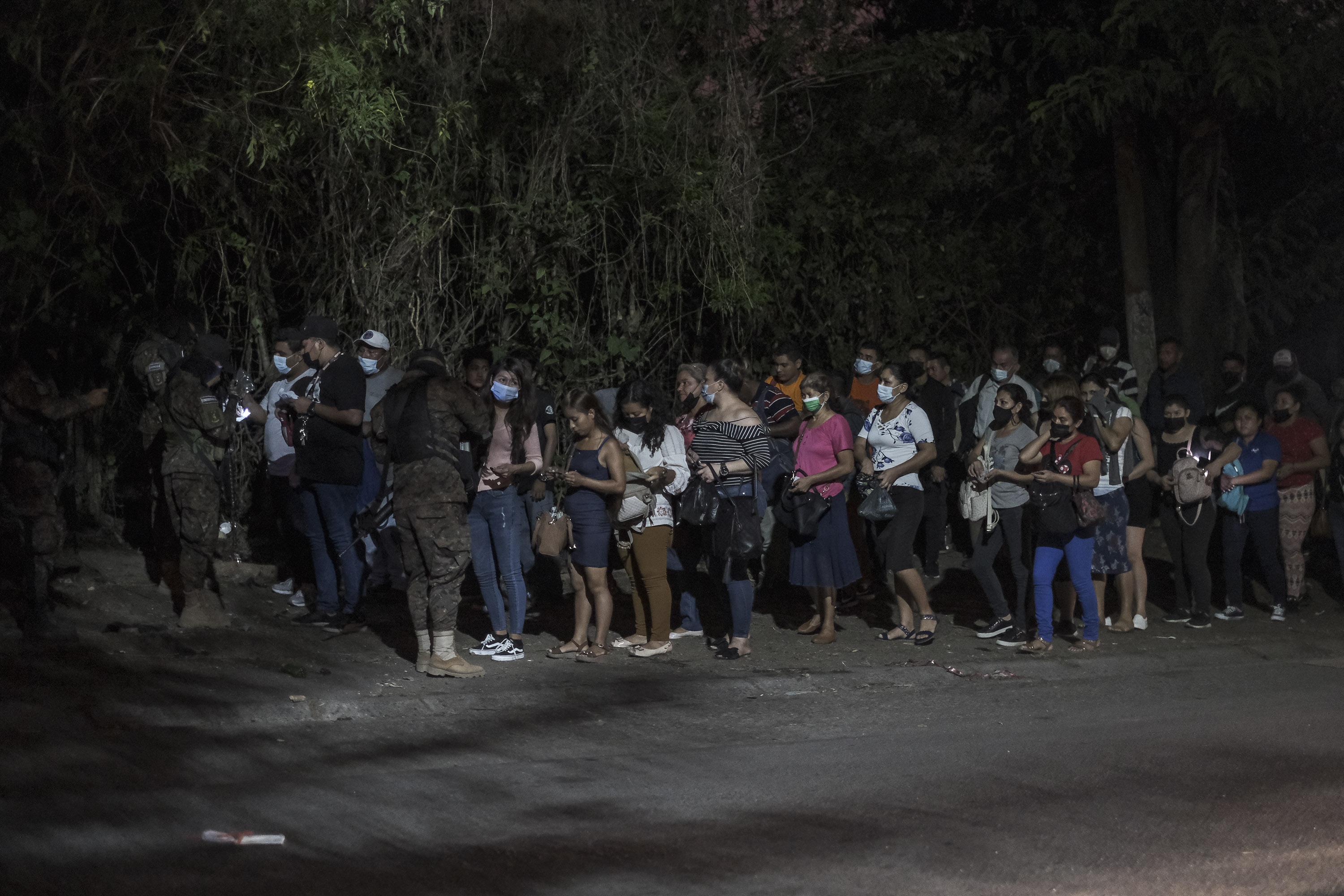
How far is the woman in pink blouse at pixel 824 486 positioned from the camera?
34.6 feet

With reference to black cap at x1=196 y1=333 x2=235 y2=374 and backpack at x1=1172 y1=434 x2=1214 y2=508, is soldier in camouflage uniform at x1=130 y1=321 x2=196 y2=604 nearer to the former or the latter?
black cap at x1=196 y1=333 x2=235 y2=374

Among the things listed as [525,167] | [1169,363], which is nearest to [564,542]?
[525,167]

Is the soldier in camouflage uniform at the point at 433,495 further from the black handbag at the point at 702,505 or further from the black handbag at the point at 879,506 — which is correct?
the black handbag at the point at 879,506

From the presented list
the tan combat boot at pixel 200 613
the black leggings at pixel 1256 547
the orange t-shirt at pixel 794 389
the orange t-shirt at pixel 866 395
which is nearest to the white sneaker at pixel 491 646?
the tan combat boot at pixel 200 613

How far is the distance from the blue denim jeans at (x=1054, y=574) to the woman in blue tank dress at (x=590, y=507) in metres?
3.01

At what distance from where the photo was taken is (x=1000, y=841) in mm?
6215

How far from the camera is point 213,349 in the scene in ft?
33.2

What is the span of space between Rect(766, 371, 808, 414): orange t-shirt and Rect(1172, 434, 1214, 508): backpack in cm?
292

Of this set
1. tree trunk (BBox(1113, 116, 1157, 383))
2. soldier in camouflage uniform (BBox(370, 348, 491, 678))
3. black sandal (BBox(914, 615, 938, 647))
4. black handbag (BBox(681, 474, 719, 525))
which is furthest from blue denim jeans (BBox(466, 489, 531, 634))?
tree trunk (BBox(1113, 116, 1157, 383))

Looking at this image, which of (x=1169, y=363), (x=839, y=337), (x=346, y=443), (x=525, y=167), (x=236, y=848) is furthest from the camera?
(x=839, y=337)

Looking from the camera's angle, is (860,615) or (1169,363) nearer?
(860,615)

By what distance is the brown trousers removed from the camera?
33.2 feet

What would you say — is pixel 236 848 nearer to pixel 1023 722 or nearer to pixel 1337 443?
pixel 1023 722

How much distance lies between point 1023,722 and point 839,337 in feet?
22.0
